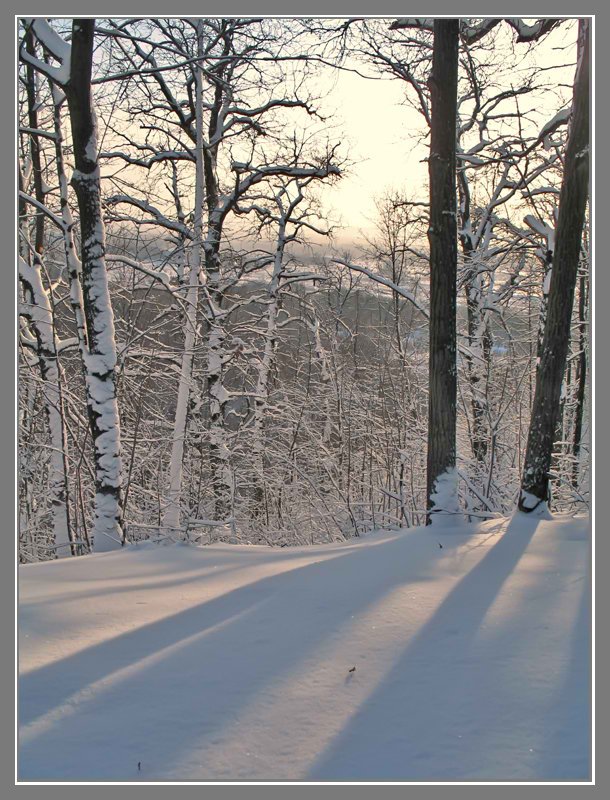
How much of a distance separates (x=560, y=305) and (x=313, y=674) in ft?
14.3

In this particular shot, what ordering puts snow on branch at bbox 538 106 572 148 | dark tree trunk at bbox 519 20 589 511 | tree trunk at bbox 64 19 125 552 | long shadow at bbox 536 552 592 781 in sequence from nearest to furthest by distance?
1. long shadow at bbox 536 552 592 781
2. dark tree trunk at bbox 519 20 589 511
3. tree trunk at bbox 64 19 125 552
4. snow on branch at bbox 538 106 572 148

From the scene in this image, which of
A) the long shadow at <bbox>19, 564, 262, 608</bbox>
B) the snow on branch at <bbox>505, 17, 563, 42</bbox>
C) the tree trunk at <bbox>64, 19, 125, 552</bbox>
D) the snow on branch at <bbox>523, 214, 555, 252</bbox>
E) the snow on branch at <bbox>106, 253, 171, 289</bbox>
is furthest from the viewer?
the snow on branch at <bbox>523, 214, 555, 252</bbox>

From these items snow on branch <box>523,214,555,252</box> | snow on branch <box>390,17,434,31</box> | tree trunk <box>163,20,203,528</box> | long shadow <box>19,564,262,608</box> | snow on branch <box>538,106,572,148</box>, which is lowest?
long shadow <box>19,564,262,608</box>

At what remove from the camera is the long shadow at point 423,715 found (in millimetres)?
1811

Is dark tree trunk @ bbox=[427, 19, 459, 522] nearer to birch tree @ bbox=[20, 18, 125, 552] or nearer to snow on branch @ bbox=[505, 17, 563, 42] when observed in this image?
snow on branch @ bbox=[505, 17, 563, 42]

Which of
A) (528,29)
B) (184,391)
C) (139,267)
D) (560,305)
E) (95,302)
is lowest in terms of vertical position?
(184,391)

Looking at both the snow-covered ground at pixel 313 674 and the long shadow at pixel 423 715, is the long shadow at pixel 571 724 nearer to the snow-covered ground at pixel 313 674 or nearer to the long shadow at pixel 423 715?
the snow-covered ground at pixel 313 674

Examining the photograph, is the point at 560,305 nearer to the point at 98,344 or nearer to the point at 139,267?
the point at 139,267

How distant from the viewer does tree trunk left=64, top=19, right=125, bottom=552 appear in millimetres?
5609

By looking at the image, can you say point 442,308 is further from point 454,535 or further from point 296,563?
point 296,563

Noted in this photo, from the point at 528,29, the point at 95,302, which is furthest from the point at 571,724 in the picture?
the point at 528,29

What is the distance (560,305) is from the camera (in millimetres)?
5340

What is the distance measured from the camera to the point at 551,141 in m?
8.34

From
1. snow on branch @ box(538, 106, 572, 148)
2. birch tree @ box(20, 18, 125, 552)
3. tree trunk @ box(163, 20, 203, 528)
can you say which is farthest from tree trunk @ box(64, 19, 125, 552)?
snow on branch @ box(538, 106, 572, 148)
